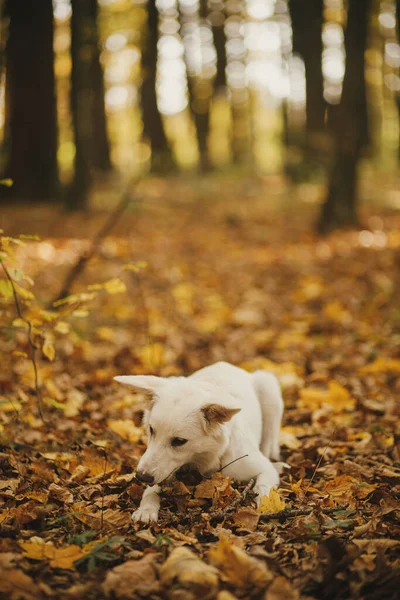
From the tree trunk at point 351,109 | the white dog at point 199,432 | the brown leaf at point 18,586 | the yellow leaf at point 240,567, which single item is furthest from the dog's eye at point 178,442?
the tree trunk at point 351,109

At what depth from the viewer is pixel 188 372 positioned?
6.79 m

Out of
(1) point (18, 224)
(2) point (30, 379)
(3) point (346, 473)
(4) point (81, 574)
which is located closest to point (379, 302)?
(3) point (346, 473)

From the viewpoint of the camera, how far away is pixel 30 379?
243 inches

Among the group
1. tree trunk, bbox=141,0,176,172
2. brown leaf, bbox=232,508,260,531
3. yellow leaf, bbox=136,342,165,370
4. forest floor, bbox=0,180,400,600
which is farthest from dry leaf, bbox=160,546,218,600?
tree trunk, bbox=141,0,176,172

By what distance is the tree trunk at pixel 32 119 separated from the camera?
16156mm

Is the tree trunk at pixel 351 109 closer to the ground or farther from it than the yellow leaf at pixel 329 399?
farther from it

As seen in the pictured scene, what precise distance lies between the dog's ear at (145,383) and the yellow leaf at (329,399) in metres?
2.48

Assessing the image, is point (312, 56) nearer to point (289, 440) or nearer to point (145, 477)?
point (289, 440)

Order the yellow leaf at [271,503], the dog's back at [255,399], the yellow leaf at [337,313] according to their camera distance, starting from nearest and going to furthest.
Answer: the yellow leaf at [271,503] → the dog's back at [255,399] → the yellow leaf at [337,313]

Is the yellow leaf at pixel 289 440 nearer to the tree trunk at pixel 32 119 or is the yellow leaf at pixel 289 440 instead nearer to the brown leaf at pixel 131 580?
the brown leaf at pixel 131 580

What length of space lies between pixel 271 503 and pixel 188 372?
3.19m

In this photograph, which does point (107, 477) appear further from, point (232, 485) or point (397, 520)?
point (397, 520)

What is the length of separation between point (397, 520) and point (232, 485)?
1.15 metres

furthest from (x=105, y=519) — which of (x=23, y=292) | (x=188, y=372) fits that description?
(x=188, y=372)
